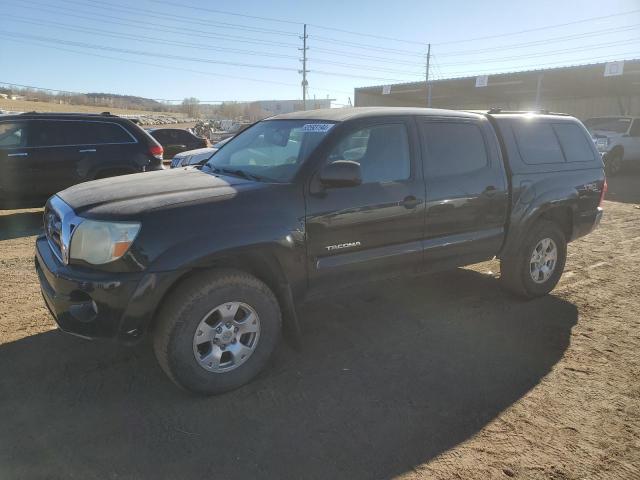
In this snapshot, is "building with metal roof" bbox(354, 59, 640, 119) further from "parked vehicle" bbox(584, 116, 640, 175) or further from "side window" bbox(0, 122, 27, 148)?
"side window" bbox(0, 122, 27, 148)

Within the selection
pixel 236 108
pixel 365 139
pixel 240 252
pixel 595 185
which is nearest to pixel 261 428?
pixel 240 252

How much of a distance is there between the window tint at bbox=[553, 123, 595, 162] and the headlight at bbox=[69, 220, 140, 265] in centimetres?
446

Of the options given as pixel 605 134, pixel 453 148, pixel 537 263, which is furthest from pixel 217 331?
pixel 605 134

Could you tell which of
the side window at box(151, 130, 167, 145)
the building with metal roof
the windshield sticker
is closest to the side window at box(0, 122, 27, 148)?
the windshield sticker

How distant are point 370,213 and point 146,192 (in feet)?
5.30

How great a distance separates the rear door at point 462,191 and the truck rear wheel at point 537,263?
1.14 feet

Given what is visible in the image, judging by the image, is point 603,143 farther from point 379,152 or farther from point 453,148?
point 379,152

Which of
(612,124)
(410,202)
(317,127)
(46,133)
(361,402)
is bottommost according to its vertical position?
(361,402)

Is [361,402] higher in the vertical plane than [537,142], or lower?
lower

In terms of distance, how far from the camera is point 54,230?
328 cm

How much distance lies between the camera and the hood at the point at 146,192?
2.87 meters

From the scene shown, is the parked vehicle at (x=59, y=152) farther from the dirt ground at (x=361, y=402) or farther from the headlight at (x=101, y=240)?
the headlight at (x=101, y=240)

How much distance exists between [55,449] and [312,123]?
2.81 m

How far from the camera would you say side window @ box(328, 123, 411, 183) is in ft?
11.7
